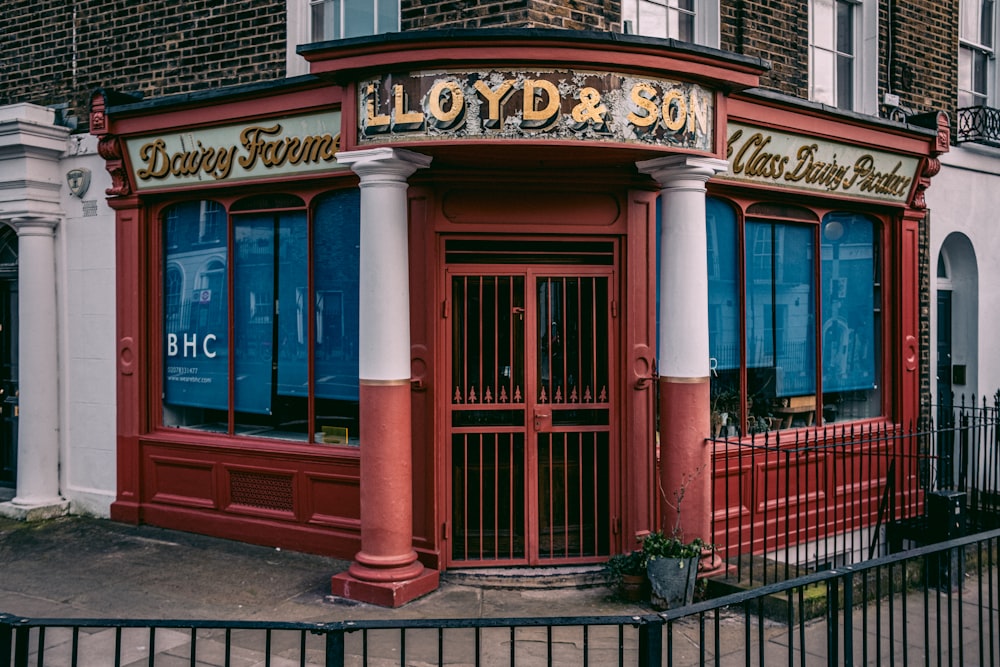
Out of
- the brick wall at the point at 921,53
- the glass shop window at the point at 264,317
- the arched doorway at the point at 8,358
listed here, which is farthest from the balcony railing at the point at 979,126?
the arched doorway at the point at 8,358

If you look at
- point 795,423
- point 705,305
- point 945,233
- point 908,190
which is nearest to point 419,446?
point 705,305

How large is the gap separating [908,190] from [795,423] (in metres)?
2.90

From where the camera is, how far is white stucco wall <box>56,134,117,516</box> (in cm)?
970

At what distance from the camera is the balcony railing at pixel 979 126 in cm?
1102

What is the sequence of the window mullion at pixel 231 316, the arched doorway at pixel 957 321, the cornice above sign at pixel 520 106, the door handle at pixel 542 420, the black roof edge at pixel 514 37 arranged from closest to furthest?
the black roof edge at pixel 514 37, the cornice above sign at pixel 520 106, the door handle at pixel 542 420, the window mullion at pixel 231 316, the arched doorway at pixel 957 321

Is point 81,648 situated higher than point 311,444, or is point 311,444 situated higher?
point 311,444

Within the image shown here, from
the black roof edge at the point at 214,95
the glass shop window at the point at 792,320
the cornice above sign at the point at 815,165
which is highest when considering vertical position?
the black roof edge at the point at 214,95

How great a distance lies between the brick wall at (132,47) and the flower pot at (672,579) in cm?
551

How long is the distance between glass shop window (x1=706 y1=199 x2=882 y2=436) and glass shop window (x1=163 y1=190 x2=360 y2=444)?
3.43 m

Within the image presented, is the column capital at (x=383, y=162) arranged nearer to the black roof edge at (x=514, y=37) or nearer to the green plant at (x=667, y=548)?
the black roof edge at (x=514, y=37)

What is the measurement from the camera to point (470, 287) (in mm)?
7734

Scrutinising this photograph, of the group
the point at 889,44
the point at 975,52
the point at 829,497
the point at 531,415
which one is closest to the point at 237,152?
the point at 531,415

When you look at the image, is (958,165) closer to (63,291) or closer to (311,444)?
(311,444)

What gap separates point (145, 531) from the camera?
30.1ft
